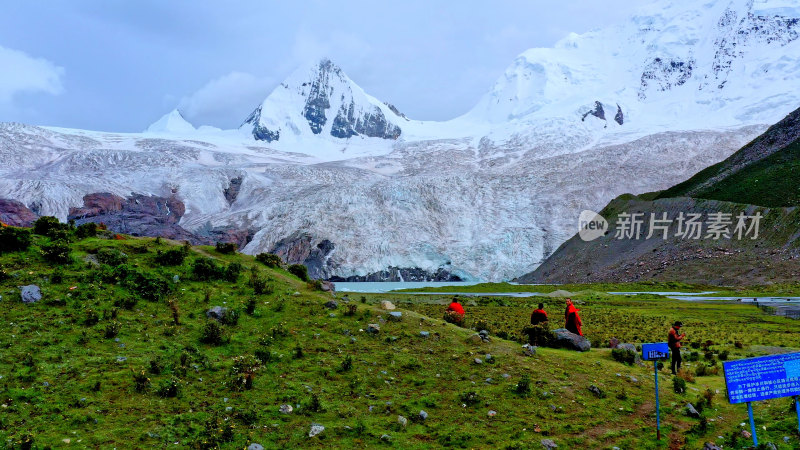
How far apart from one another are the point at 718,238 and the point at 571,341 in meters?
71.9

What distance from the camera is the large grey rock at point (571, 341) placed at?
63.3ft

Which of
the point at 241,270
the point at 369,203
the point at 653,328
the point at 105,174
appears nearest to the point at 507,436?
the point at 241,270

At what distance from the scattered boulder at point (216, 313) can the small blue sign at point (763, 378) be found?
40.8 feet

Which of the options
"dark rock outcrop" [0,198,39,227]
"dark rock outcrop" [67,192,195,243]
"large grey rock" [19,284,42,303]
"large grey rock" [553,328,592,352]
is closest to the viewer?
"large grey rock" [19,284,42,303]

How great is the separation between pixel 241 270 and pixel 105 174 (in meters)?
141

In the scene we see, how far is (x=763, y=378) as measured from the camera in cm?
1133

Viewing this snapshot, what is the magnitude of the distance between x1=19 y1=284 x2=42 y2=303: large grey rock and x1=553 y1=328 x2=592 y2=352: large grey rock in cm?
1535

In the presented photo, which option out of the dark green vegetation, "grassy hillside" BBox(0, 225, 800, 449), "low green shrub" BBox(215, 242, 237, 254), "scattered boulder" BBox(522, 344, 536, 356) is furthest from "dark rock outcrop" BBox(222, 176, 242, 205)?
"scattered boulder" BBox(522, 344, 536, 356)

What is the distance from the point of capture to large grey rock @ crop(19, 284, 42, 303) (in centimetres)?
1534

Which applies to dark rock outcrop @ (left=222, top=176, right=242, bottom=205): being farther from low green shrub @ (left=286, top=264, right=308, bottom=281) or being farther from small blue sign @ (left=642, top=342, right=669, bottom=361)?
small blue sign @ (left=642, top=342, right=669, bottom=361)

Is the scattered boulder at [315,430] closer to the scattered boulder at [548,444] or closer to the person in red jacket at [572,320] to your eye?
the scattered boulder at [548,444]

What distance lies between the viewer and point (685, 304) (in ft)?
163

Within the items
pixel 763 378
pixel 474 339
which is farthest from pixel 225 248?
pixel 763 378

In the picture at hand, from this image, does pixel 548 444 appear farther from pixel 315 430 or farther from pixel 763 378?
pixel 315 430
